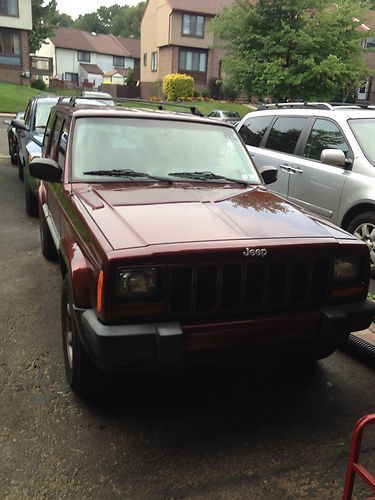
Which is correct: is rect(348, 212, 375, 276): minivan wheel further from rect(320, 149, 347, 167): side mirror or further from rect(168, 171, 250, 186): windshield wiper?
rect(168, 171, 250, 186): windshield wiper

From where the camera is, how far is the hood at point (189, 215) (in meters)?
2.73

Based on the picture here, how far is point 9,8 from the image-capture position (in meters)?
38.5

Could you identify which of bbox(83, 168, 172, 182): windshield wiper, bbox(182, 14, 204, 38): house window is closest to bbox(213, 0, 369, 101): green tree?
bbox(83, 168, 172, 182): windshield wiper

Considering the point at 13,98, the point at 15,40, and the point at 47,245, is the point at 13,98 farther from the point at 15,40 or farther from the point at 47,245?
the point at 47,245

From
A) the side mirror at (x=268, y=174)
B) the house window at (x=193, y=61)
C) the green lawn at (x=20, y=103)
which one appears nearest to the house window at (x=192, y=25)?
the house window at (x=193, y=61)

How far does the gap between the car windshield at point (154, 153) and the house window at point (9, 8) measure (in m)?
40.5

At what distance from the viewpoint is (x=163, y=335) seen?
2.52m

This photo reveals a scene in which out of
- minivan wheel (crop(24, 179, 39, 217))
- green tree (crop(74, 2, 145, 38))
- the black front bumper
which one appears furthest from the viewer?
green tree (crop(74, 2, 145, 38))

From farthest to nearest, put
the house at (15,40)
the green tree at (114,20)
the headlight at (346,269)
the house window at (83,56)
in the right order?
the green tree at (114,20) < the house window at (83,56) < the house at (15,40) < the headlight at (346,269)

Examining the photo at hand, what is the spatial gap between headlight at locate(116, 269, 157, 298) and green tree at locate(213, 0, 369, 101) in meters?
13.3

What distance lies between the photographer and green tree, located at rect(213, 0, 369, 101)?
14547 millimetres

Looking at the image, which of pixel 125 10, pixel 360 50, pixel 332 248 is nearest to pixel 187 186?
pixel 332 248

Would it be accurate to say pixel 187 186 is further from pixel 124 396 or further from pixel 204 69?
pixel 204 69

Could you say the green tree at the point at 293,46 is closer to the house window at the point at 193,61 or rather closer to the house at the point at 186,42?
the house at the point at 186,42
